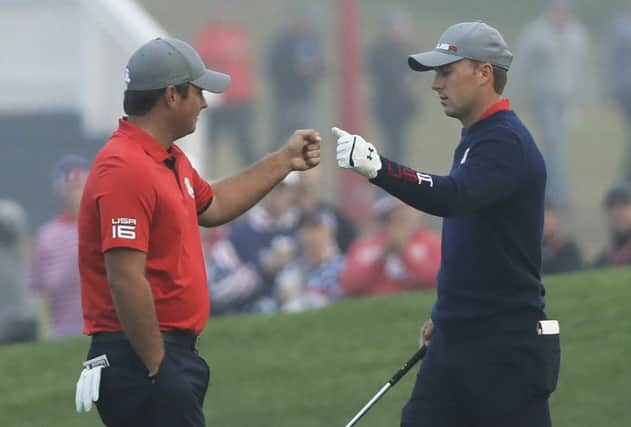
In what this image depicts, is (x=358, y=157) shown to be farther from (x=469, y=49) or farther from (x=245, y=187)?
(x=245, y=187)

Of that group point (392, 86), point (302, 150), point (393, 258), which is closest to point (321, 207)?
point (393, 258)

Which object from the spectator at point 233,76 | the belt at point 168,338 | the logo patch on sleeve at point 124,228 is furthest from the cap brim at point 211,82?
the spectator at point 233,76

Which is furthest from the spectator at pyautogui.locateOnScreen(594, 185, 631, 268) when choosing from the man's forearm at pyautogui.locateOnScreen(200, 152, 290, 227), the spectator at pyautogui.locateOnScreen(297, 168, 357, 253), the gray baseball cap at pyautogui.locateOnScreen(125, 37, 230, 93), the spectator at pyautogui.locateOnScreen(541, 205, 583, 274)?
the gray baseball cap at pyautogui.locateOnScreen(125, 37, 230, 93)

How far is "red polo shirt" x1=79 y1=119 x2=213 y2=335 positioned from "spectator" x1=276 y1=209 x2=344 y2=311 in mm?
6453

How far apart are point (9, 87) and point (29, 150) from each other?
709mm

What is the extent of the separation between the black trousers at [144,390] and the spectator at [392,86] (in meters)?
14.3

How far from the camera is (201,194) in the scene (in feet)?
20.8

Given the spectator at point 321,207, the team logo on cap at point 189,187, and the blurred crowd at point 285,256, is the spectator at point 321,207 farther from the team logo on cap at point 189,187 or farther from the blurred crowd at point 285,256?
the team logo on cap at point 189,187

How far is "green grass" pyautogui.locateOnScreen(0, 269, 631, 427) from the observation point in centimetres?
937

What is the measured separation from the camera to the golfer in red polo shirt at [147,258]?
5602 millimetres

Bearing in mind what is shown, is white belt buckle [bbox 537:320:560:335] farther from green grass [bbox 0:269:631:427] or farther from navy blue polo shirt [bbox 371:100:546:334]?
green grass [bbox 0:269:631:427]

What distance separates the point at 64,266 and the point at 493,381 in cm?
681

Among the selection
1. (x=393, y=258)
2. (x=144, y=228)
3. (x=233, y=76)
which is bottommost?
(x=393, y=258)

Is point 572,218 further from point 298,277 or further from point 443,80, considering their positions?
point 443,80
